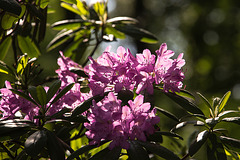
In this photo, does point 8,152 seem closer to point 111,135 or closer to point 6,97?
point 6,97

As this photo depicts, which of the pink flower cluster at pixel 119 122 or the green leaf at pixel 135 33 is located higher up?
the green leaf at pixel 135 33

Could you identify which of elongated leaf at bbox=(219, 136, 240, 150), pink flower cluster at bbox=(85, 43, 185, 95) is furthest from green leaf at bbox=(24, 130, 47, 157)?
elongated leaf at bbox=(219, 136, 240, 150)

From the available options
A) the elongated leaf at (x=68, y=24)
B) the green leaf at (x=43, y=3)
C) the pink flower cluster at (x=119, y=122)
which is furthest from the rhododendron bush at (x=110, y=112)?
the elongated leaf at (x=68, y=24)

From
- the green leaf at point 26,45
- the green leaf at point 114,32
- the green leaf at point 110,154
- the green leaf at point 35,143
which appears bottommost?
the green leaf at point 110,154

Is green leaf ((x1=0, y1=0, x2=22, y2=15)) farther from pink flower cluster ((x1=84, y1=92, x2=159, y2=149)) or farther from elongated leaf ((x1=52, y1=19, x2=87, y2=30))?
elongated leaf ((x1=52, y1=19, x2=87, y2=30))

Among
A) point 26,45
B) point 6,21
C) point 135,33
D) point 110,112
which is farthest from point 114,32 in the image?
point 110,112

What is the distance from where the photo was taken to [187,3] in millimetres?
12352

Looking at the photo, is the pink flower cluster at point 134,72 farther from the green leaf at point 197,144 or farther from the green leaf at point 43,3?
the green leaf at point 43,3

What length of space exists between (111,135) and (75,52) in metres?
1.16

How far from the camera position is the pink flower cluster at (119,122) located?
1.14m

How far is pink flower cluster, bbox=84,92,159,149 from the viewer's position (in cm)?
114

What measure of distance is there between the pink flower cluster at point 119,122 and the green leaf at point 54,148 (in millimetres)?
130

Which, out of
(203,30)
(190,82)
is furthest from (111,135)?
(203,30)

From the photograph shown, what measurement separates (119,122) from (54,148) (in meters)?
0.25
